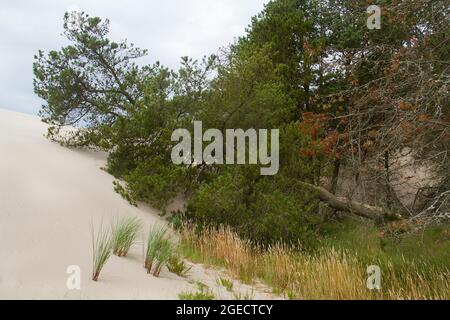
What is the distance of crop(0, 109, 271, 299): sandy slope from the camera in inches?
214

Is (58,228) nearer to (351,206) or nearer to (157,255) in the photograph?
(157,255)

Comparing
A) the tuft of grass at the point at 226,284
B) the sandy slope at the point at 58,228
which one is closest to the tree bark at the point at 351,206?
the sandy slope at the point at 58,228

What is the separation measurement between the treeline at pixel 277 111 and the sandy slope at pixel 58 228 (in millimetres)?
910

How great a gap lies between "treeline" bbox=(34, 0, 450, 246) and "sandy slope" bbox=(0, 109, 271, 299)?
0.91 meters

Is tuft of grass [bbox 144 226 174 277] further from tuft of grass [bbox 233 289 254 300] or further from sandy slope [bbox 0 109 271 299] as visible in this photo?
tuft of grass [bbox 233 289 254 300]

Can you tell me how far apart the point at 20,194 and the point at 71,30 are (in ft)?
21.8

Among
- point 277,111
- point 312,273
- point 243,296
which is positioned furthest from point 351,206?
point 243,296

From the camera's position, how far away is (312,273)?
6.77 metres

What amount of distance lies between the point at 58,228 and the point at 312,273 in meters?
4.31

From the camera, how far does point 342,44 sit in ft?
46.5

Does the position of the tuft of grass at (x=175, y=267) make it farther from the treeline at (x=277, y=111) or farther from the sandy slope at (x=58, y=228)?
the treeline at (x=277, y=111)

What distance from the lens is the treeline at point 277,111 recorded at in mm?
9297
